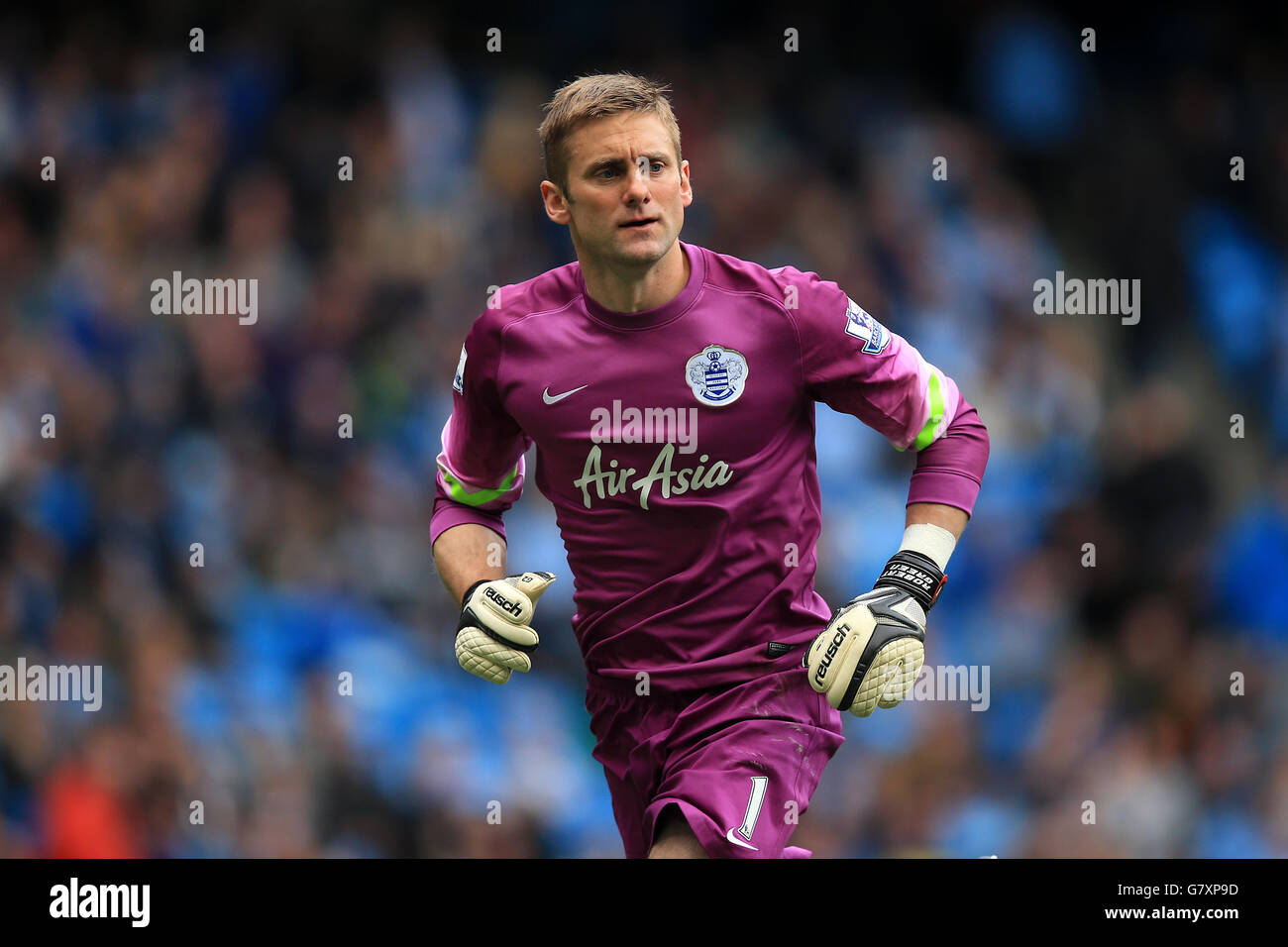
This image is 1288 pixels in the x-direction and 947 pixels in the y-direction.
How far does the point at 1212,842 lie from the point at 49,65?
7682 millimetres

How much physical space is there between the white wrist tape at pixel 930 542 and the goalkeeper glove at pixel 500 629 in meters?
0.95

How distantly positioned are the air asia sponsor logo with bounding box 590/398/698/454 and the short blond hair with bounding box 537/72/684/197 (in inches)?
23.4

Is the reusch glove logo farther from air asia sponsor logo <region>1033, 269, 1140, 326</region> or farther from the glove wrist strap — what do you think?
air asia sponsor logo <region>1033, 269, 1140, 326</region>

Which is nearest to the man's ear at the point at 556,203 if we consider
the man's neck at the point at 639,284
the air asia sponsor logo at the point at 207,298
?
the man's neck at the point at 639,284

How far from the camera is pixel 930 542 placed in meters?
4.12

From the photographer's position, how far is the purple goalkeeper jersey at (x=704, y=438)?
4109 millimetres

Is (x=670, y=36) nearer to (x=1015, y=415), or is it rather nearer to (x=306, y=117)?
(x=306, y=117)

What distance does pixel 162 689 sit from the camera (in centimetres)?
802

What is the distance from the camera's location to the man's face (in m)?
4.02

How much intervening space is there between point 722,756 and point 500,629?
2.15 feet

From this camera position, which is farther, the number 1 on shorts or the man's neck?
the man's neck

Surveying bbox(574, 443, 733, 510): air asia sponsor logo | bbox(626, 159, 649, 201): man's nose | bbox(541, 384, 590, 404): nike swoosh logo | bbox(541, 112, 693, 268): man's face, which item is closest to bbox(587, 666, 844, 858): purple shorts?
bbox(574, 443, 733, 510): air asia sponsor logo

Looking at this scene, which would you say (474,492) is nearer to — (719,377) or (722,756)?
(719,377)

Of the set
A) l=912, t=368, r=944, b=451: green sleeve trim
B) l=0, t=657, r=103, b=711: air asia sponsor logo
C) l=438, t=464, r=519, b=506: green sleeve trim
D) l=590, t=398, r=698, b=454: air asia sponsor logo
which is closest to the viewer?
l=590, t=398, r=698, b=454: air asia sponsor logo
